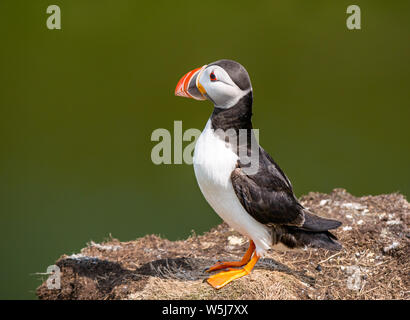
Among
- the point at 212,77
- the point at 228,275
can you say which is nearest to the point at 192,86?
the point at 212,77

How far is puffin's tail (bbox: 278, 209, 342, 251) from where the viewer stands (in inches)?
156

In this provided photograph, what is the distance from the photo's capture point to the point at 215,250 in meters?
4.77

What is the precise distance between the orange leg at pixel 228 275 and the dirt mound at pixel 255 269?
0.05 metres

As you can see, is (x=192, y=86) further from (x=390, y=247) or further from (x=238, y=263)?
(x=390, y=247)

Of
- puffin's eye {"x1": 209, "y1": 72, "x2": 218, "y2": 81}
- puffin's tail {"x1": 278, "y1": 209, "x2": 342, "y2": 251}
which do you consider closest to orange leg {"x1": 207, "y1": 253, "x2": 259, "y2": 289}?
puffin's tail {"x1": 278, "y1": 209, "x2": 342, "y2": 251}

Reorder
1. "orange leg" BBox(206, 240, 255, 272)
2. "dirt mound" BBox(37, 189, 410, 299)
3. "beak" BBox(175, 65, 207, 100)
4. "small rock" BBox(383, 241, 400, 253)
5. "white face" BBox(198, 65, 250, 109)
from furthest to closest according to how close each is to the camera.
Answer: "small rock" BBox(383, 241, 400, 253) < "orange leg" BBox(206, 240, 255, 272) < "dirt mound" BBox(37, 189, 410, 299) < "beak" BBox(175, 65, 207, 100) < "white face" BBox(198, 65, 250, 109)

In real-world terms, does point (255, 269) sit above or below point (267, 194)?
below

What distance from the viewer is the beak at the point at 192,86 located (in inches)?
149

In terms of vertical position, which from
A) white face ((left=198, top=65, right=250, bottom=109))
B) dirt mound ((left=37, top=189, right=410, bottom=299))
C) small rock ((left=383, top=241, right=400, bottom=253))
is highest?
white face ((left=198, top=65, right=250, bottom=109))

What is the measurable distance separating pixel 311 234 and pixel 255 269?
508 mm

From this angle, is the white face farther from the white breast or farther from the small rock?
the small rock

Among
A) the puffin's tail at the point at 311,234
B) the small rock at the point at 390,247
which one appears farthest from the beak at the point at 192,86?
the small rock at the point at 390,247

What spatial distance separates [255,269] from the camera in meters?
4.16

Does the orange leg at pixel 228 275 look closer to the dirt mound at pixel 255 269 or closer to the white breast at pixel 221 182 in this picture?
the dirt mound at pixel 255 269
